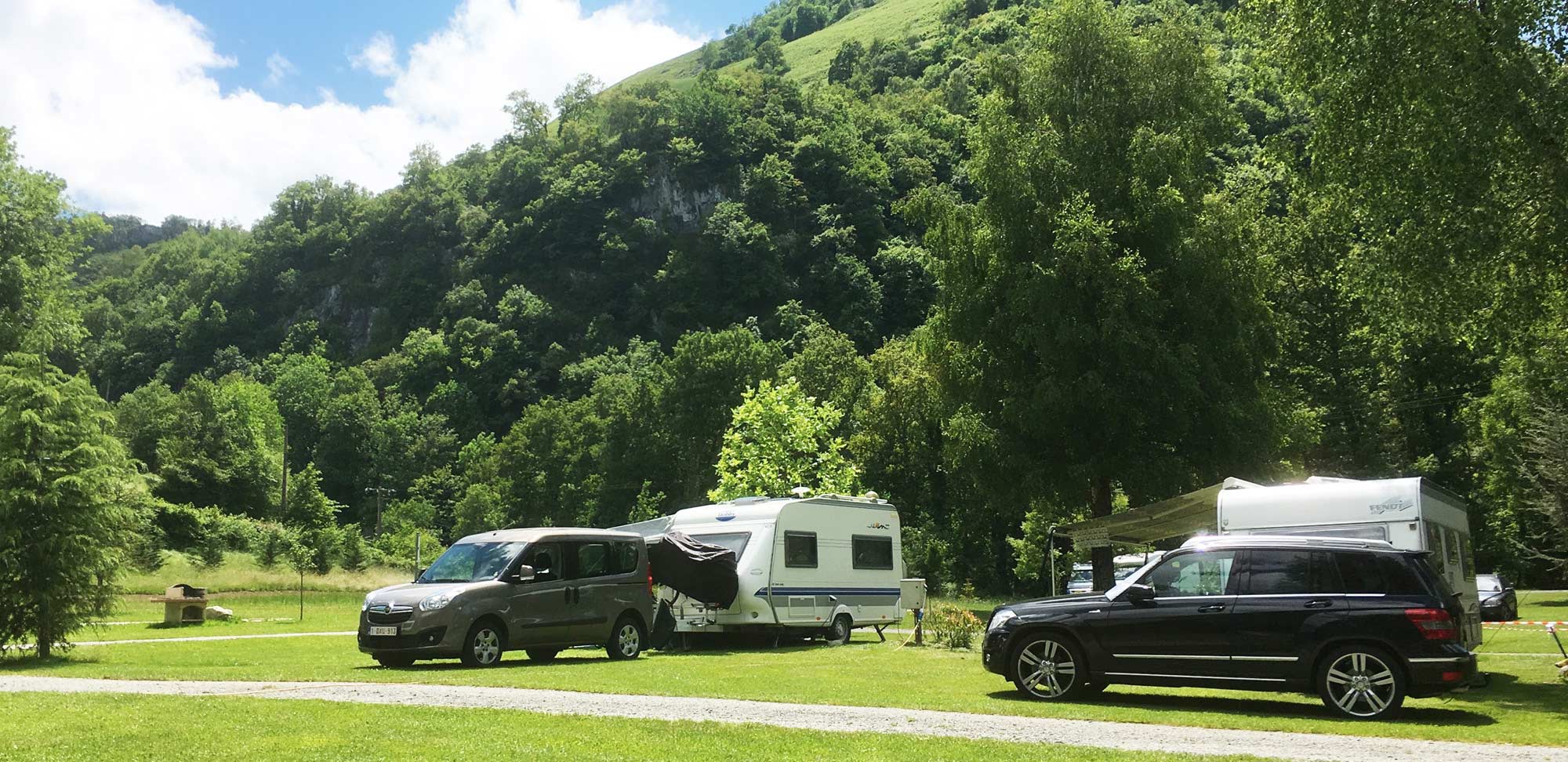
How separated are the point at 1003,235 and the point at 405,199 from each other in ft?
384

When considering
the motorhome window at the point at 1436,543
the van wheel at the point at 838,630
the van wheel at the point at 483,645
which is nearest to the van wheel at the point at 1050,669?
the motorhome window at the point at 1436,543

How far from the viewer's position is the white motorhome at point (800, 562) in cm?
2059

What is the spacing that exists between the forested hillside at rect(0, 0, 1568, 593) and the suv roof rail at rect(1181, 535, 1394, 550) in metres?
5.93

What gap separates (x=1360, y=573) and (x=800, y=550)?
1169 centimetres

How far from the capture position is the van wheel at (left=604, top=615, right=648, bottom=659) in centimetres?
1748

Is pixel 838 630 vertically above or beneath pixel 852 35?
beneath

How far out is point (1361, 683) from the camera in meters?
10.7

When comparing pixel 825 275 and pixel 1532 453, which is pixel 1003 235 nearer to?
pixel 1532 453

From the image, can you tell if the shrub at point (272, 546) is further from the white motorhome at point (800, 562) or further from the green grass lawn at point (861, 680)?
the white motorhome at point (800, 562)

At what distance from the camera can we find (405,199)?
132500mm

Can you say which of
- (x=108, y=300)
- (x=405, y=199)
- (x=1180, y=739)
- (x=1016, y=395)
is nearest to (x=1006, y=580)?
(x=1016, y=395)

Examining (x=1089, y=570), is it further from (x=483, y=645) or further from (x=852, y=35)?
(x=852, y=35)

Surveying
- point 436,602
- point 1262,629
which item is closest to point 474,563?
point 436,602

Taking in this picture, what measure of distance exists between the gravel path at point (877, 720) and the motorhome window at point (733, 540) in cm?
895
